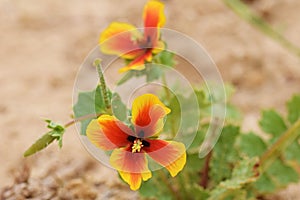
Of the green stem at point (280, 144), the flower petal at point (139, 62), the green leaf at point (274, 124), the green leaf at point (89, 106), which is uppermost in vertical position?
the flower petal at point (139, 62)

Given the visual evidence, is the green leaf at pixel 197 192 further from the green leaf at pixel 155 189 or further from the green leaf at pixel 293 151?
the green leaf at pixel 293 151

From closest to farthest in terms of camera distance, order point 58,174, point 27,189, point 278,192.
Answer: point 27,189 → point 58,174 → point 278,192

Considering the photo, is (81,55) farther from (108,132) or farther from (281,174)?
(108,132)

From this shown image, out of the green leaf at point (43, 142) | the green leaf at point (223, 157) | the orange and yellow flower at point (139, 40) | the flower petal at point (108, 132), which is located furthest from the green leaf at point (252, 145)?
the green leaf at point (43, 142)

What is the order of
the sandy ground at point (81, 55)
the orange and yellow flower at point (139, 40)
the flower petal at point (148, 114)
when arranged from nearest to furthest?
the flower petal at point (148, 114) < the orange and yellow flower at point (139, 40) < the sandy ground at point (81, 55)

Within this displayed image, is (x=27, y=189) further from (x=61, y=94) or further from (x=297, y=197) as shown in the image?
(x=297, y=197)

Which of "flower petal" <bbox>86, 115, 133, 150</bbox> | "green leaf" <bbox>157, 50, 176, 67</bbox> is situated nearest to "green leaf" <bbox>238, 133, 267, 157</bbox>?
"green leaf" <bbox>157, 50, 176, 67</bbox>

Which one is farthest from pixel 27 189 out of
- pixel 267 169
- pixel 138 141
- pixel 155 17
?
pixel 267 169
